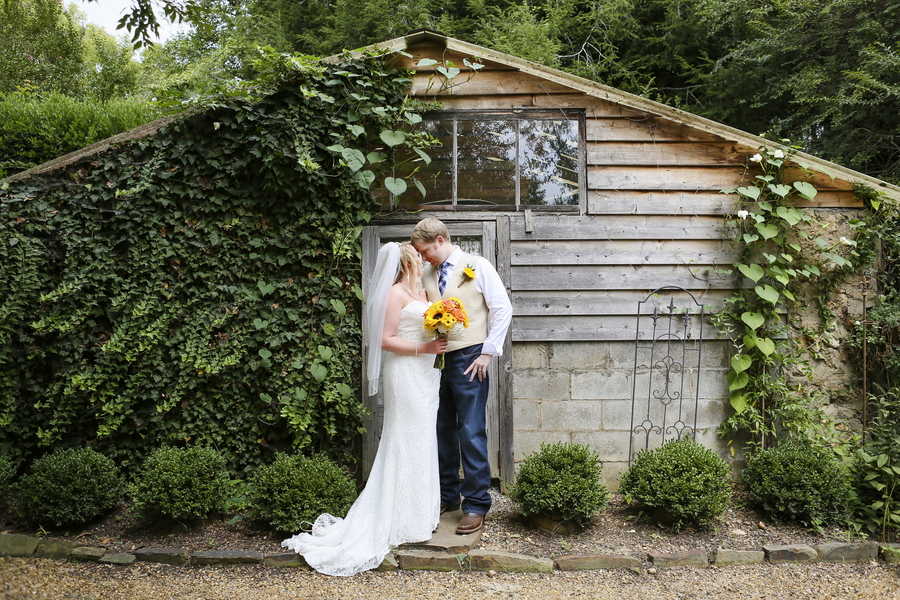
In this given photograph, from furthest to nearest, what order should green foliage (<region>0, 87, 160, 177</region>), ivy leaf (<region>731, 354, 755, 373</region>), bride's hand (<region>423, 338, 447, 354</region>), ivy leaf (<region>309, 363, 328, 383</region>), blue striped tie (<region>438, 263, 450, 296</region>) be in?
green foliage (<region>0, 87, 160, 177</region>) → ivy leaf (<region>731, 354, 755, 373</region>) → ivy leaf (<region>309, 363, 328, 383</region>) → blue striped tie (<region>438, 263, 450, 296</region>) → bride's hand (<region>423, 338, 447, 354</region>)

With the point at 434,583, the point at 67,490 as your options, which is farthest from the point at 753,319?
the point at 67,490

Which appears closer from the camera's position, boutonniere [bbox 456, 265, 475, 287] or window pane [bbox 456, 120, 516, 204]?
boutonniere [bbox 456, 265, 475, 287]

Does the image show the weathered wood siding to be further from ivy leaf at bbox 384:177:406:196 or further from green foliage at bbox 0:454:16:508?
green foliage at bbox 0:454:16:508

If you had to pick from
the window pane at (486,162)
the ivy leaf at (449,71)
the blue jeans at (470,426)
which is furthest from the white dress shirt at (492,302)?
the ivy leaf at (449,71)

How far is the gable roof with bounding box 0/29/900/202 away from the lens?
411 centimetres

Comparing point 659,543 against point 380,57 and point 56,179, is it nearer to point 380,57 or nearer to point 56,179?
point 380,57

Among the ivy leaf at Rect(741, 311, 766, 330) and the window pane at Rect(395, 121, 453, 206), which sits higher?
the window pane at Rect(395, 121, 453, 206)

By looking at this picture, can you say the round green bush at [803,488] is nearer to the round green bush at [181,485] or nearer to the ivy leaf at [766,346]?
the ivy leaf at [766,346]

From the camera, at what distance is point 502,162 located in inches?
176

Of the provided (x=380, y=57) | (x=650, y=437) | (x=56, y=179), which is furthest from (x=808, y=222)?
(x=56, y=179)

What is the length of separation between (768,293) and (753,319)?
24 centimetres

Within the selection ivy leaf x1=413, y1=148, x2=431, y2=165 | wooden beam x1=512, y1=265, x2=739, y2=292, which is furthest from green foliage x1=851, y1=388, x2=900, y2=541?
ivy leaf x1=413, y1=148, x2=431, y2=165

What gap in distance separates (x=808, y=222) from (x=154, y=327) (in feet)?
17.5

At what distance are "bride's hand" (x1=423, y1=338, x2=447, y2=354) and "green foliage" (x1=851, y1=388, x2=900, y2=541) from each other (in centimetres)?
303
